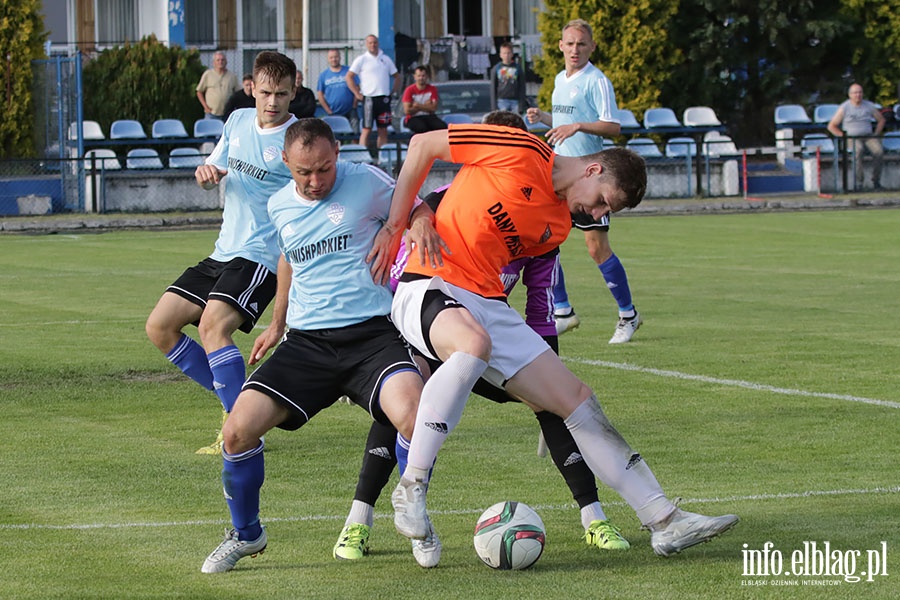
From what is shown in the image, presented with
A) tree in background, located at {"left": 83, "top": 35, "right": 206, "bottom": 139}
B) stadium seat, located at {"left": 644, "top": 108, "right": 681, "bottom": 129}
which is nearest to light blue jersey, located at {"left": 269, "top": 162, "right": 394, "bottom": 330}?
stadium seat, located at {"left": 644, "top": 108, "right": 681, "bottom": 129}

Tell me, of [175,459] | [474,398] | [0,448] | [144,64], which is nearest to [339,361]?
[175,459]

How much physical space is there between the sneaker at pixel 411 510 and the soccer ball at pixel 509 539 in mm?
302

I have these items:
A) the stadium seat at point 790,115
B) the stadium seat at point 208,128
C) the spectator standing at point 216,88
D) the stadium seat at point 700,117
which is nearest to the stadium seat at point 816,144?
the stadium seat at point 790,115

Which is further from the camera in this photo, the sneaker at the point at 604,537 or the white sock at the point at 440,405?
the sneaker at the point at 604,537

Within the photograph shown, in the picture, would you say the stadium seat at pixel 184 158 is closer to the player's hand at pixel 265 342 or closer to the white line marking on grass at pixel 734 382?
the white line marking on grass at pixel 734 382

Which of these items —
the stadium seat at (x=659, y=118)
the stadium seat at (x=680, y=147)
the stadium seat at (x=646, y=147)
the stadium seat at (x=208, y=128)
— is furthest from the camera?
the stadium seat at (x=659, y=118)

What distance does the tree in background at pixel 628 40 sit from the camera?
3164 cm

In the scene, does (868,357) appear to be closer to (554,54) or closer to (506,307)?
(506,307)

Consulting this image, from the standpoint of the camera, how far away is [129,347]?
12336 mm

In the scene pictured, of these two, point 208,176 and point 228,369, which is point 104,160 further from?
point 208,176

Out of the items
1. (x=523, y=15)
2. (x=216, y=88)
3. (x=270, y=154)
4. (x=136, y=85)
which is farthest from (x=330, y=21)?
(x=270, y=154)

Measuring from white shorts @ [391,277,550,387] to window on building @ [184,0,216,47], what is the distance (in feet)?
109

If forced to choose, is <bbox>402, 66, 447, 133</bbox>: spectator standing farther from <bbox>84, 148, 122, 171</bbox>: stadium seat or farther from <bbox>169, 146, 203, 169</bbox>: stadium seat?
<bbox>84, 148, 122, 171</bbox>: stadium seat

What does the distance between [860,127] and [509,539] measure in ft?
85.6
